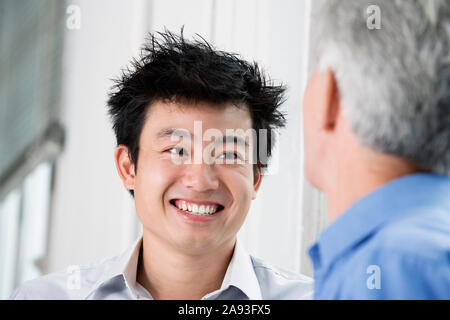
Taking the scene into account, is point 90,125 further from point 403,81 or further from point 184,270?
point 403,81

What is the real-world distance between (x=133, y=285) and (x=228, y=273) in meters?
0.19

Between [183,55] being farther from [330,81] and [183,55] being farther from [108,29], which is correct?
[330,81]

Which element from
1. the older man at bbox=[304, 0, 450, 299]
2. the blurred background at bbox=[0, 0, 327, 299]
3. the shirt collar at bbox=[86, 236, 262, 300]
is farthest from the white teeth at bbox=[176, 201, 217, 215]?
the older man at bbox=[304, 0, 450, 299]

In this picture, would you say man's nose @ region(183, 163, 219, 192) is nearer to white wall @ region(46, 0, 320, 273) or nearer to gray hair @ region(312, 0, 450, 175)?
white wall @ region(46, 0, 320, 273)

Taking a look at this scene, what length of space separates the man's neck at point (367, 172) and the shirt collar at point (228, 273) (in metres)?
0.51

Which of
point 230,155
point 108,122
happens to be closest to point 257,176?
point 230,155

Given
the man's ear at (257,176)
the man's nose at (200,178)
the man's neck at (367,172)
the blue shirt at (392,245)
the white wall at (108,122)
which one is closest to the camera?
the blue shirt at (392,245)

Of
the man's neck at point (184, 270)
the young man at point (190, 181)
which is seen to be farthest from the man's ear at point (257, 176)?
the man's neck at point (184, 270)

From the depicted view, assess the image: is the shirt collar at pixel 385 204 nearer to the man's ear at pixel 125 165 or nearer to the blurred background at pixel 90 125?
the man's ear at pixel 125 165

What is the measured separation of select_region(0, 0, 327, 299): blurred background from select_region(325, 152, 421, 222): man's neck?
2.52 feet

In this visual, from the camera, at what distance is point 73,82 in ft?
5.49

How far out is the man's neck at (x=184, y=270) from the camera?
1.17m
